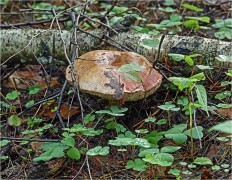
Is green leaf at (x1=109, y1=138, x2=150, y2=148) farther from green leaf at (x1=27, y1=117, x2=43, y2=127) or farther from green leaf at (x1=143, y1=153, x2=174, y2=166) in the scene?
green leaf at (x1=27, y1=117, x2=43, y2=127)

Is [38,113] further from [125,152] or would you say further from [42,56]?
[125,152]

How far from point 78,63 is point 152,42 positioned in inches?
26.3

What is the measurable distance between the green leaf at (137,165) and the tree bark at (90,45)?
1.05 meters

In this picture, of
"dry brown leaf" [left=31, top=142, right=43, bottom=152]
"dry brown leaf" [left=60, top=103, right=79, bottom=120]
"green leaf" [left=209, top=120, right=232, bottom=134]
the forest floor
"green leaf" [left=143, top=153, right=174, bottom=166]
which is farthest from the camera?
"dry brown leaf" [left=60, top=103, right=79, bottom=120]

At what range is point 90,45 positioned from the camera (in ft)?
11.8

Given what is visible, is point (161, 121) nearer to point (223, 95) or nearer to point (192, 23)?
point (223, 95)

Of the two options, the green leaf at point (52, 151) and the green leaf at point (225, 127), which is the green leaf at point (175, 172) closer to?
the green leaf at point (52, 151)

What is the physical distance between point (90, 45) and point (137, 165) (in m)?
1.51

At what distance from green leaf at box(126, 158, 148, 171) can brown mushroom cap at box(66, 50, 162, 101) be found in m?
0.44

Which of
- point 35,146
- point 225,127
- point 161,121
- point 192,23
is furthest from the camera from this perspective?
point 192,23

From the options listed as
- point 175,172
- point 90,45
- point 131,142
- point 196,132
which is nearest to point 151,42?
point 90,45

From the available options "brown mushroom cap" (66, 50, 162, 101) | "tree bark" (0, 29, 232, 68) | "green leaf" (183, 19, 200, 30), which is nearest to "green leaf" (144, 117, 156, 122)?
"brown mushroom cap" (66, 50, 162, 101)

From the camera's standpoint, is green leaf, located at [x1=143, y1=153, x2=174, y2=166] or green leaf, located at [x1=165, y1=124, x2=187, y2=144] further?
green leaf, located at [x1=165, y1=124, x2=187, y2=144]

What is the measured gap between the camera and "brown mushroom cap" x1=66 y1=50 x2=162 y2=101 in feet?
8.69
